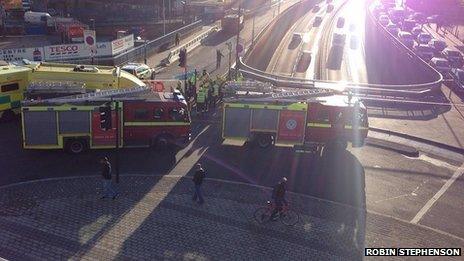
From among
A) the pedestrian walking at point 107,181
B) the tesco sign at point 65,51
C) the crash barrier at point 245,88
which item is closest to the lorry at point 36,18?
the tesco sign at point 65,51

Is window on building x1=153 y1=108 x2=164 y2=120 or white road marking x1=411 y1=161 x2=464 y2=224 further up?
window on building x1=153 y1=108 x2=164 y2=120

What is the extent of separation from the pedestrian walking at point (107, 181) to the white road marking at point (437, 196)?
1071 centimetres

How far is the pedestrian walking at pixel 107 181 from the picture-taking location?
53.0 feet

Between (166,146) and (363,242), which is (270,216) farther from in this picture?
(166,146)

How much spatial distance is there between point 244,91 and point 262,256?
34.0 feet

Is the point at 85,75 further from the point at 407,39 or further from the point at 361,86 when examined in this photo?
the point at 407,39

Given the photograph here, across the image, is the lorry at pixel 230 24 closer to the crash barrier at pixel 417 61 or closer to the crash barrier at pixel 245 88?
the crash barrier at pixel 417 61

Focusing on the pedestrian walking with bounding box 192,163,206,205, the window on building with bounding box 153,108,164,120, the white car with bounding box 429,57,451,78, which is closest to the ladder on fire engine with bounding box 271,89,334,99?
the window on building with bounding box 153,108,164,120

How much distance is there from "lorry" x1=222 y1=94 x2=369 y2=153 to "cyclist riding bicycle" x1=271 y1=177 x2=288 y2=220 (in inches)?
253

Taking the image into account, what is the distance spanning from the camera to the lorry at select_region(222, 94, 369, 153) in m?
21.5

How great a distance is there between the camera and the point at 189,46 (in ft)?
165

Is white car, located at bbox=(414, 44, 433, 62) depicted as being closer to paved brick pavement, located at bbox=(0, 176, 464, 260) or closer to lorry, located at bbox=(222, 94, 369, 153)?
lorry, located at bbox=(222, 94, 369, 153)

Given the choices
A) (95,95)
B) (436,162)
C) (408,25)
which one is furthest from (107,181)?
(408,25)

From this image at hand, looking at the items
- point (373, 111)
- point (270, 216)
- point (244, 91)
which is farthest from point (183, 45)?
point (270, 216)
